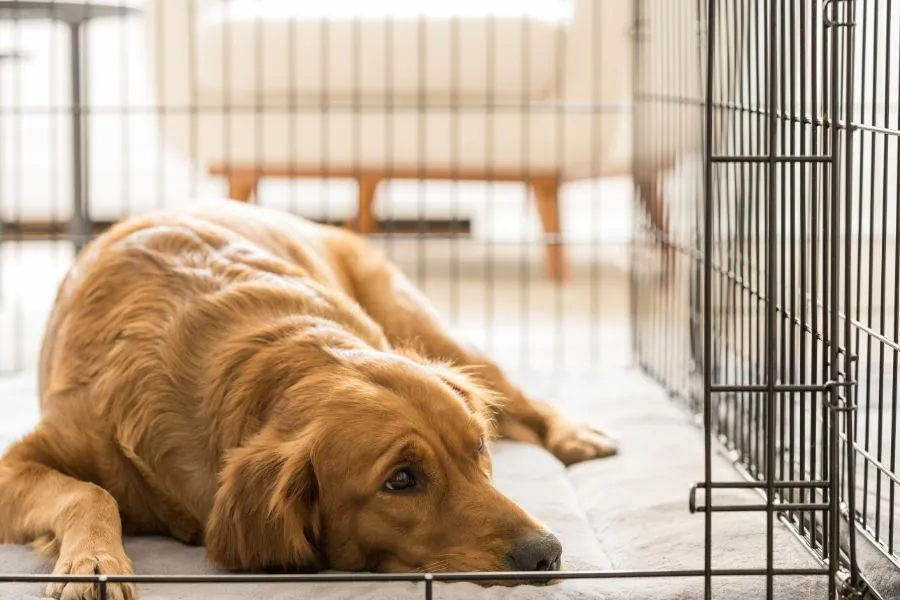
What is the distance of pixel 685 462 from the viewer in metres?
2.84

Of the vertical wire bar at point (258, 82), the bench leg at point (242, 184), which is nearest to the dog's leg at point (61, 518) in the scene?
the vertical wire bar at point (258, 82)

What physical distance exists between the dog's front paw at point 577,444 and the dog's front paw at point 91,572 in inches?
46.3

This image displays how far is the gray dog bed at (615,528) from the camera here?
202cm

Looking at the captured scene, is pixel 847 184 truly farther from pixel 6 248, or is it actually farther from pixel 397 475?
pixel 6 248

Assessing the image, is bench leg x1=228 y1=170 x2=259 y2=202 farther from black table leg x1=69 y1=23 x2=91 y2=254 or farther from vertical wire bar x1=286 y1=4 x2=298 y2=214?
black table leg x1=69 y1=23 x2=91 y2=254

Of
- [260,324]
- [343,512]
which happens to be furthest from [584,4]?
[343,512]

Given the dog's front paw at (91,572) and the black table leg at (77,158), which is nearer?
the dog's front paw at (91,572)

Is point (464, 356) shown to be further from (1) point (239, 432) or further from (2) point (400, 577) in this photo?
(2) point (400, 577)

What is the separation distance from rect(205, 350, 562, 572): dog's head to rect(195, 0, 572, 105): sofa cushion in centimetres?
317

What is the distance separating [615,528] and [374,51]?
3.12 m

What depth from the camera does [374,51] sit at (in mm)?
5188

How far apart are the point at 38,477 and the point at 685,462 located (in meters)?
1.33

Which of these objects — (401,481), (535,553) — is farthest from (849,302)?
(401,481)

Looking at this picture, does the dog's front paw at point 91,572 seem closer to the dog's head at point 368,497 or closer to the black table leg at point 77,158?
the dog's head at point 368,497
